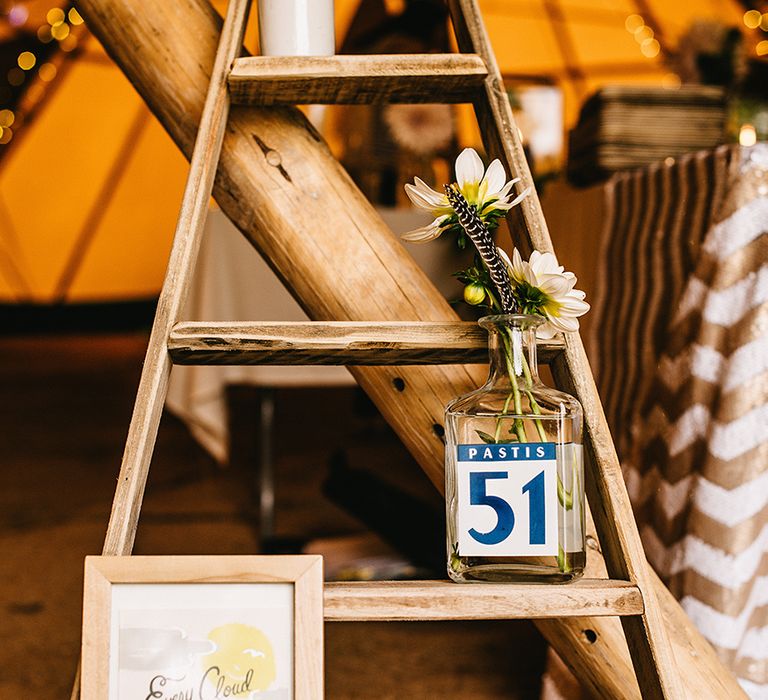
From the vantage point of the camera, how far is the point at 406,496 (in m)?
1.84

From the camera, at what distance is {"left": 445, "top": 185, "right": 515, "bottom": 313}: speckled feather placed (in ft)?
2.54

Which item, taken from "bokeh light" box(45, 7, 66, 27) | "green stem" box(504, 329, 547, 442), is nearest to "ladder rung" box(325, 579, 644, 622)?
"green stem" box(504, 329, 547, 442)

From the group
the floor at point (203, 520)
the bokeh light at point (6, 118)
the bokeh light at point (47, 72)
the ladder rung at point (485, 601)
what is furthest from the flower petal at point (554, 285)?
the bokeh light at point (6, 118)

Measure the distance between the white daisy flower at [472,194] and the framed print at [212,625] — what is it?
33 cm

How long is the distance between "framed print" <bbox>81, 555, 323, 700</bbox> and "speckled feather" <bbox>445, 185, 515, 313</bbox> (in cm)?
29

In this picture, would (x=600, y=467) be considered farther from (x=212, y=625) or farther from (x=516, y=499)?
(x=212, y=625)

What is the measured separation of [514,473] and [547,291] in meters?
0.16

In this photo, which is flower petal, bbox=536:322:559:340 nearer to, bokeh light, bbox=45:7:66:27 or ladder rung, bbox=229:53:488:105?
ladder rung, bbox=229:53:488:105

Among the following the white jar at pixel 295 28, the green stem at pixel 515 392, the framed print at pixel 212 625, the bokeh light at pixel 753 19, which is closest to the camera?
the framed print at pixel 212 625

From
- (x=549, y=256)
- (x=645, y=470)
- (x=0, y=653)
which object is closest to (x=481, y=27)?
(x=549, y=256)

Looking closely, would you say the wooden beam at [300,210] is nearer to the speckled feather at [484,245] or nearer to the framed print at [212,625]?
the speckled feather at [484,245]

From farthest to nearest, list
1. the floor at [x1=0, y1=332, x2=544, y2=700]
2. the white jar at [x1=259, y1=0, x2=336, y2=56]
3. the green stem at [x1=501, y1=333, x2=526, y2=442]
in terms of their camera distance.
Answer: the floor at [x1=0, y1=332, x2=544, y2=700] < the white jar at [x1=259, y1=0, x2=336, y2=56] < the green stem at [x1=501, y1=333, x2=526, y2=442]

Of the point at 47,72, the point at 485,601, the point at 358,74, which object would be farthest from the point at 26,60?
the point at 485,601

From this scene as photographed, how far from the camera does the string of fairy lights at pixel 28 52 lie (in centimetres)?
770
